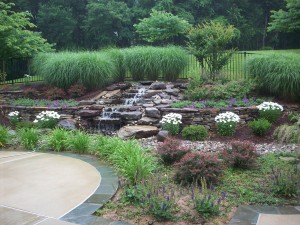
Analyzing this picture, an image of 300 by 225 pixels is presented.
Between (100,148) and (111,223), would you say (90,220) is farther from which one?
(100,148)

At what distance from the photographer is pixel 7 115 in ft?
32.6

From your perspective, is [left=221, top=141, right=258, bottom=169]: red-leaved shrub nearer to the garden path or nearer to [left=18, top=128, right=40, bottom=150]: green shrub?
the garden path

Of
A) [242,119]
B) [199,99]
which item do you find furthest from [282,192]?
[199,99]

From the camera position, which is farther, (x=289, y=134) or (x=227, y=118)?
(x=227, y=118)

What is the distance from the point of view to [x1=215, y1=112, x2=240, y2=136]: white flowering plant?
742 centimetres

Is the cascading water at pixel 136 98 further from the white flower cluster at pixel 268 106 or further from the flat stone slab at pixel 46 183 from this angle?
the flat stone slab at pixel 46 183

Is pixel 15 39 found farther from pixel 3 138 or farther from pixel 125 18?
pixel 125 18

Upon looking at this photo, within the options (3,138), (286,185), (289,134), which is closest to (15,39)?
(3,138)

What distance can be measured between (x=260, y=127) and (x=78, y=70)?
585 cm

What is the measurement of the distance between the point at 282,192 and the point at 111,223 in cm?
204

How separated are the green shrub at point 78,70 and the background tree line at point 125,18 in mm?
9571

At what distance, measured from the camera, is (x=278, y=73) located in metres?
8.90

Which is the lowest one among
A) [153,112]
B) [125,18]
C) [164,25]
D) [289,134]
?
[289,134]

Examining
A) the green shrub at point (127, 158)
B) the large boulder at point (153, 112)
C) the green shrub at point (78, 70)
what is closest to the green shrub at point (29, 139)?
the green shrub at point (127, 158)
